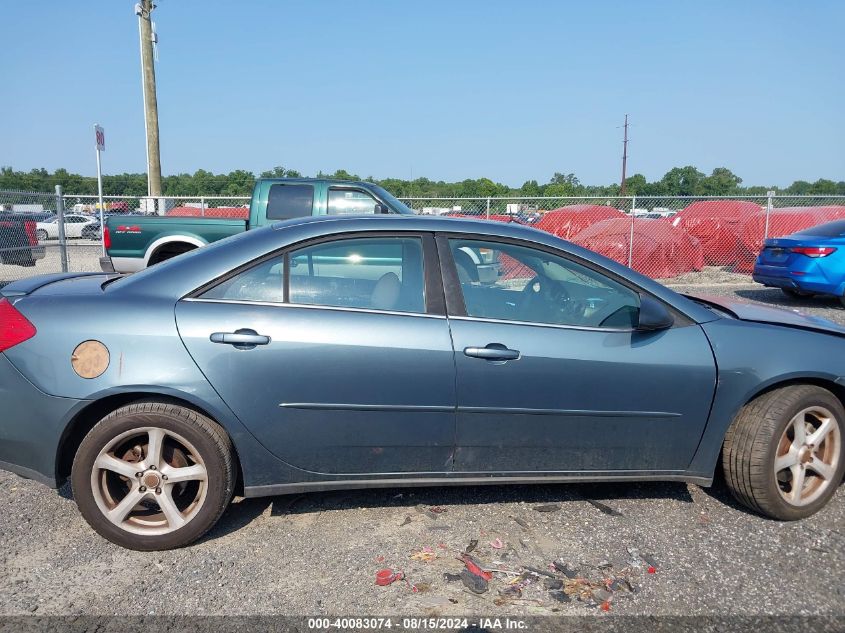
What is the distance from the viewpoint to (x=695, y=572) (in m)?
2.70

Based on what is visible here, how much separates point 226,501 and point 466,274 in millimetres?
1562

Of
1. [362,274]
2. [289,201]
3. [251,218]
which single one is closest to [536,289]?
[362,274]

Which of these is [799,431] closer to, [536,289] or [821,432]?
[821,432]

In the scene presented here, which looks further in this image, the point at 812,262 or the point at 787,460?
the point at 812,262

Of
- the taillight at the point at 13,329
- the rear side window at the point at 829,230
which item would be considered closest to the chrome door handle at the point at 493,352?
the taillight at the point at 13,329

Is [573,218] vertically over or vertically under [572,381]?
over

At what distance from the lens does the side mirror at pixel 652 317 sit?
9.53 feet

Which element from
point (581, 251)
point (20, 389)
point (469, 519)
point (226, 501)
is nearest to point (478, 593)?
point (469, 519)

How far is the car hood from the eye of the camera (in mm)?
3232

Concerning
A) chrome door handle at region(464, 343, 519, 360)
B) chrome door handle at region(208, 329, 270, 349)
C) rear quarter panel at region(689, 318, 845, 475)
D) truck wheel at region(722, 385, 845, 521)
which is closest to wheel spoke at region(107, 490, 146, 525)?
chrome door handle at region(208, 329, 270, 349)

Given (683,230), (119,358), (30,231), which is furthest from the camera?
(683,230)

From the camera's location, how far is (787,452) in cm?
310

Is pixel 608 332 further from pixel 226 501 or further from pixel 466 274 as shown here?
pixel 226 501

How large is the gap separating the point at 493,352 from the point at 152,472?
164 centimetres
